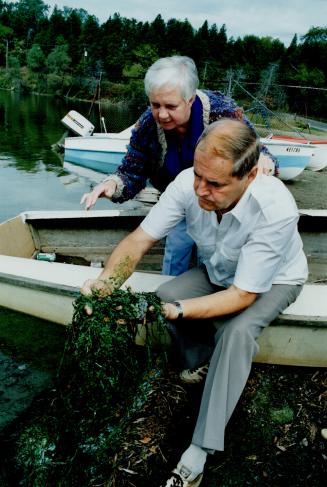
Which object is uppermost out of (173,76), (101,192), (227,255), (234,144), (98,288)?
(173,76)

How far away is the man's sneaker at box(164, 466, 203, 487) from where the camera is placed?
228cm

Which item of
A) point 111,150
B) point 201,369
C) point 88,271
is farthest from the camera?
point 111,150

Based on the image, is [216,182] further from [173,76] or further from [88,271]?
[88,271]

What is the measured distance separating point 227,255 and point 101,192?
1.12 m

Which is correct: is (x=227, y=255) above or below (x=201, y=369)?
above

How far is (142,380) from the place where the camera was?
2.99m

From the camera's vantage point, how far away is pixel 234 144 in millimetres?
2080

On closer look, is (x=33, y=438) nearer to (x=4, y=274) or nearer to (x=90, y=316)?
(x=90, y=316)

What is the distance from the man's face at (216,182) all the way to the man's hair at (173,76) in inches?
27.7

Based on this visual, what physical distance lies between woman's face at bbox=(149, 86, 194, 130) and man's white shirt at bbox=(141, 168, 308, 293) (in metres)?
0.40

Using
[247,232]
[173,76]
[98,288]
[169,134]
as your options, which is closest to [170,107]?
[173,76]

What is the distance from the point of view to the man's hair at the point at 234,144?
2080 millimetres

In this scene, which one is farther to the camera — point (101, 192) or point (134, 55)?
point (134, 55)

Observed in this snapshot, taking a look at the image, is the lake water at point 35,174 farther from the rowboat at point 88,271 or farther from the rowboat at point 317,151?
the rowboat at point 317,151
